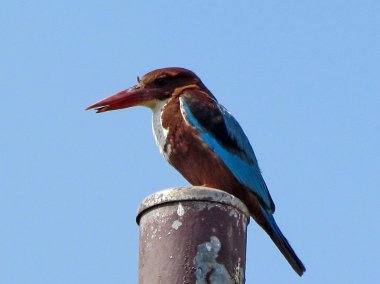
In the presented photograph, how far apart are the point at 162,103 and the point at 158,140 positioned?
46 centimetres

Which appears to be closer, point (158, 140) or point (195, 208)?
point (195, 208)

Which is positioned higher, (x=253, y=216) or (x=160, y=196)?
(x=253, y=216)

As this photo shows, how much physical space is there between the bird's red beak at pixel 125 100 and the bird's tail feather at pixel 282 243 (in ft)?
4.67

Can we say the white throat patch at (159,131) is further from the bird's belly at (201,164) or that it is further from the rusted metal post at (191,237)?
the rusted metal post at (191,237)

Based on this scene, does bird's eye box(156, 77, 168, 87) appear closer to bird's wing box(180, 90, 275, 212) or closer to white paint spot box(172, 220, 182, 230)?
bird's wing box(180, 90, 275, 212)

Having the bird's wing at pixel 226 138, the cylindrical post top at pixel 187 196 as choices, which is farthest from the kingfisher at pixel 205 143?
the cylindrical post top at pixel 187 196

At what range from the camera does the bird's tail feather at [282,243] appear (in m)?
5.92

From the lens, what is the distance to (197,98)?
22.7 feet

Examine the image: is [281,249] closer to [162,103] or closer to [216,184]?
[216,184]

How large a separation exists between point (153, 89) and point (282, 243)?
5.79ft

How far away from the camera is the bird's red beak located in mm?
7165

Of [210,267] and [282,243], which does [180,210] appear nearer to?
[210,267]

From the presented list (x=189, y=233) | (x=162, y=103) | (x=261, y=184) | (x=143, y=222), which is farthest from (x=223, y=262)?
(x=162, y=103)

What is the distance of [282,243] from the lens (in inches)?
243
